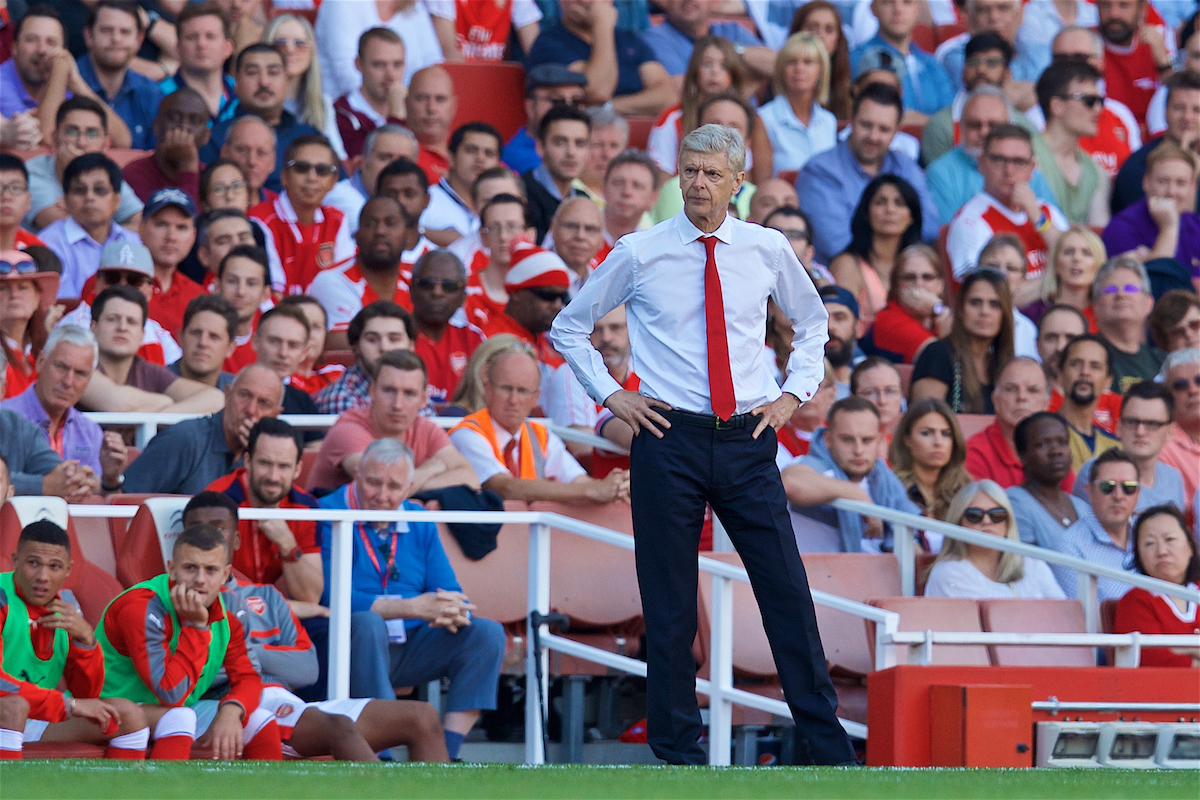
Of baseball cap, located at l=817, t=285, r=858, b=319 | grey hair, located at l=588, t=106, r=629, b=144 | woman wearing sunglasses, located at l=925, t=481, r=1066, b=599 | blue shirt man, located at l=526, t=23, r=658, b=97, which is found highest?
blue shirt man, located at l=526, t=23, r=658, b=97

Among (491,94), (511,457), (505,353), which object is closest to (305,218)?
(505,353)

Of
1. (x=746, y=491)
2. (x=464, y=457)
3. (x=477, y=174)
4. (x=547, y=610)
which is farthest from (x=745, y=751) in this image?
(x=477, y=174)

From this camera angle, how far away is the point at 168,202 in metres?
9.59

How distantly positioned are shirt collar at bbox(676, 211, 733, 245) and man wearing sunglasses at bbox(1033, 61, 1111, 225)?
8.06 meters

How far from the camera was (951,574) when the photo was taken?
823 centimetres

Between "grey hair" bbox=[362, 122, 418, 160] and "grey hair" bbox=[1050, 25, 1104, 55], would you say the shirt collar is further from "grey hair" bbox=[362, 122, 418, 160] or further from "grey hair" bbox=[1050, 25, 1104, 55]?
"grey hair" bbox=[1050, 25, 1104, 55]

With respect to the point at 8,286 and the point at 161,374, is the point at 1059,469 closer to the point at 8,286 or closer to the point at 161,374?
the point at 161,374

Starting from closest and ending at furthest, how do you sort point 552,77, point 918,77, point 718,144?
1. point 718,144
2. point 552,77
3. point 918,77

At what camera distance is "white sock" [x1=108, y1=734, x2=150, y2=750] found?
644cm

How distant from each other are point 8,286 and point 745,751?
4.09 metres

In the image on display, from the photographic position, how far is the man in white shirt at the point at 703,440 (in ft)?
17.2

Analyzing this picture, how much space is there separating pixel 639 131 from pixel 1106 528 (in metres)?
5.36

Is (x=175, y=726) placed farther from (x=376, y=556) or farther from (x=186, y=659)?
(x=376, y=556)

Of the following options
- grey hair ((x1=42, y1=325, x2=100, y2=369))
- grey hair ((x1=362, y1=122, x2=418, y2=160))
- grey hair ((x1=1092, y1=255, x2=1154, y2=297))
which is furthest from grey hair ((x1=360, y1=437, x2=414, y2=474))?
grey hair ((x1=1092, y1=255, x2=1154, y2=297))
